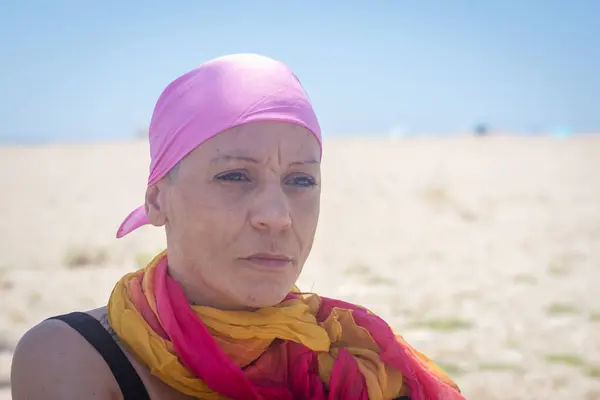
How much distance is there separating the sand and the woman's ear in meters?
0.97

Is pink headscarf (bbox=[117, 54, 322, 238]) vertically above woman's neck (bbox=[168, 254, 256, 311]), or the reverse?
pink headscarf (bbox=[117, 54, 322, 238])

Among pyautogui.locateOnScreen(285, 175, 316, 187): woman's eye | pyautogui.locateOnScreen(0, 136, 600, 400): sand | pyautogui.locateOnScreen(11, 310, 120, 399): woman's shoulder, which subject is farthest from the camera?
pyautogui.locateOnScreen(0, 136, 600, 400): sand

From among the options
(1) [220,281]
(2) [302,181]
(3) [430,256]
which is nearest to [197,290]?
(1) [220,281]

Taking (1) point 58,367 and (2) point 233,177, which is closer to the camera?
(1) point 58,367

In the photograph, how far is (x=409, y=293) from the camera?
19.3ft

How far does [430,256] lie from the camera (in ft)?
26.3

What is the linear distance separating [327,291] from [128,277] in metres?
3.83

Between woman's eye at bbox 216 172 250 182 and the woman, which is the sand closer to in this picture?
the woman

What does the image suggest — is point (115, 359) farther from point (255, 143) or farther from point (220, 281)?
point (255, 143)

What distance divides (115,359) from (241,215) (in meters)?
0.56

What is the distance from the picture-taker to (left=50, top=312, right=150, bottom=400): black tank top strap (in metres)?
1.82

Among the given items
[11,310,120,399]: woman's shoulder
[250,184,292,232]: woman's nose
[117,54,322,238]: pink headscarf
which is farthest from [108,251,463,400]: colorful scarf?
[117,54,322,238]: pink headscarf

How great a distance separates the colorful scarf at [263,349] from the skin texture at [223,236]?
0.08 m

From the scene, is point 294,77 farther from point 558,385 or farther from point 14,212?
point 14,212
